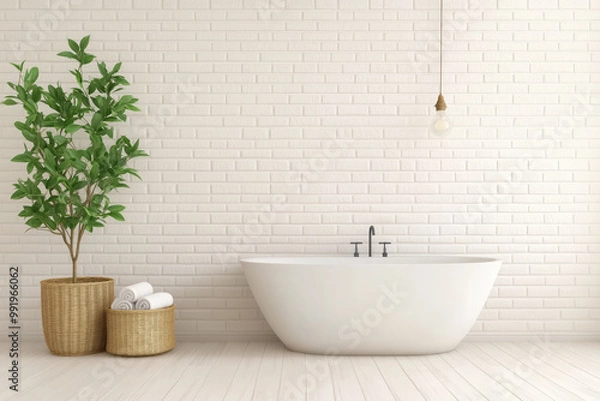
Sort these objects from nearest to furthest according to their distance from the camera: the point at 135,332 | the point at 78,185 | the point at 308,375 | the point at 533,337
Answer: the point at 308,375 → the point at 135,332 → the point at 78,185 → the point at 533,337

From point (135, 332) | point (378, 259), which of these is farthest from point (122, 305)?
point (378, 259)

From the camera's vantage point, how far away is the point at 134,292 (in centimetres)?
402

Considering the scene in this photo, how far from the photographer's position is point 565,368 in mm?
3680

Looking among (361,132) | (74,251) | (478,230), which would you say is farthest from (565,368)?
(74,251)

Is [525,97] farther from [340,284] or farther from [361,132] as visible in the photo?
[340,284]

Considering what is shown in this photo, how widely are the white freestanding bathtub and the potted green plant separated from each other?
1098 millimetres

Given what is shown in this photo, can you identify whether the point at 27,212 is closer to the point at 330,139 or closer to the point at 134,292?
the point at 134,292

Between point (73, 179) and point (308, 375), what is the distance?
201 centimetres

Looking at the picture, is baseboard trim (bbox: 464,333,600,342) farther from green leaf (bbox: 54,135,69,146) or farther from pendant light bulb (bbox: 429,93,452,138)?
green leaf (bbox: 54,135,69,146)

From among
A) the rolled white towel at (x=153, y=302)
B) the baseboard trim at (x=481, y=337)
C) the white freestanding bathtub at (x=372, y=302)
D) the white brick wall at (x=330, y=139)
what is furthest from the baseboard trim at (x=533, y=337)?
the rolled white towel at (x=153, y=302)

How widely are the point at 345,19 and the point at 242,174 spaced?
1.37 meters

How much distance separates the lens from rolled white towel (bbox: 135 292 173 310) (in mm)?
3982

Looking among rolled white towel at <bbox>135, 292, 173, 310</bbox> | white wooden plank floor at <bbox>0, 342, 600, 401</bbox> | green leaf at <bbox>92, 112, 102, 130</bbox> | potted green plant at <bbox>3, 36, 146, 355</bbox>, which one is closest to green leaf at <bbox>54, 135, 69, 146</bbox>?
potted green plant at <bbox>3, 36, 146, 355</bbox>

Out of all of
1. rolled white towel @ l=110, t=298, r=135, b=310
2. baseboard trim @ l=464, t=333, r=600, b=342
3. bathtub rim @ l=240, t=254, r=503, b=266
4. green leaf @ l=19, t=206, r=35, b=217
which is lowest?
baseboard trim @ l=464, t=333, r=600, b=342
